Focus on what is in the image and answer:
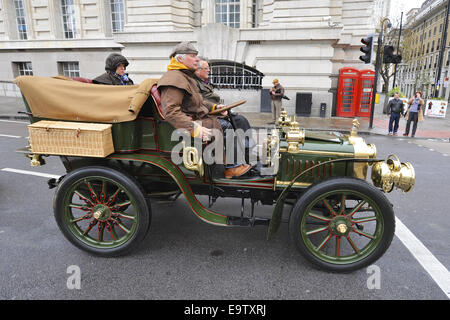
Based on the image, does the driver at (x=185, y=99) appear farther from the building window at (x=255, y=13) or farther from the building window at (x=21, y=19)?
the building window at (x=21, y=19)

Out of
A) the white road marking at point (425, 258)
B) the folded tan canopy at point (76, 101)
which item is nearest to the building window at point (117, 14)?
the folded tan canopy at point (76, 101)

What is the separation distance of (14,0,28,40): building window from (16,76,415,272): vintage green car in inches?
895

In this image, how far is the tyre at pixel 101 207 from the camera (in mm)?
2898

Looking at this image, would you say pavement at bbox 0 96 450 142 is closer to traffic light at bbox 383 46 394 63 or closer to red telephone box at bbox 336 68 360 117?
red telephone box at bbox 336 68 360 117

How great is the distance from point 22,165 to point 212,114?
16.1 ft

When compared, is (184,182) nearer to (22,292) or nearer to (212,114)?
(212,114)

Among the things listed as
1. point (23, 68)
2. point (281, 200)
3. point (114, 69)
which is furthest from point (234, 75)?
point (23, 68)

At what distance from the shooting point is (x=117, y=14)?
62.7 ft

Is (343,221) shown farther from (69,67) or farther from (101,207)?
(69,67)

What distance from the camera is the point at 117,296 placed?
8.30ft

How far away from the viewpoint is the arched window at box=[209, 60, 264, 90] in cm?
1620

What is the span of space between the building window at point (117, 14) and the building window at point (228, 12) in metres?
5.89

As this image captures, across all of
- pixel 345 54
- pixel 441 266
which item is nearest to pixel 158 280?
pixel 441 266

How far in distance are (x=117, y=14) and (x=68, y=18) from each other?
11.2 feet
